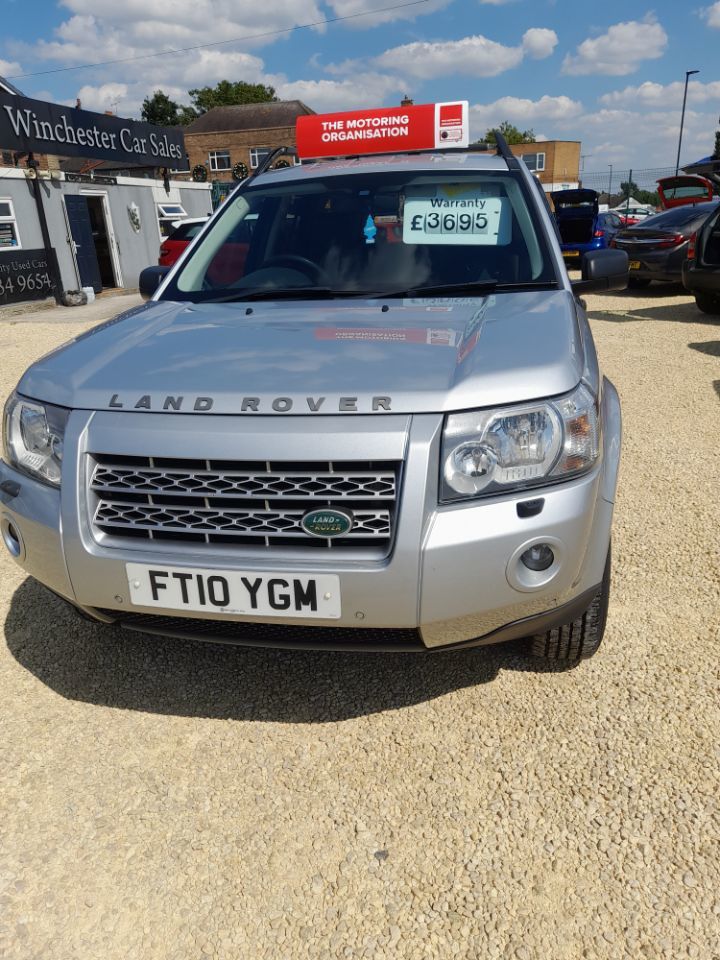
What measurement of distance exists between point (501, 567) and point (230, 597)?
0.70m

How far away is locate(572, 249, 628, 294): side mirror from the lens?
334 cm

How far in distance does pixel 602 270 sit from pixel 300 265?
1.40 m

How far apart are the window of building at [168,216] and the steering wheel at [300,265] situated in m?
18.0

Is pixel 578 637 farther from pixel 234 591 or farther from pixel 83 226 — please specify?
pixel 83 226

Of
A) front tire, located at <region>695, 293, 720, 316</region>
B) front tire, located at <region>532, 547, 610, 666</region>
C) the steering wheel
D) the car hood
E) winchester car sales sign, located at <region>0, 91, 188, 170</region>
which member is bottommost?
front tire, located at <region>695, 293, 720, 316</region>

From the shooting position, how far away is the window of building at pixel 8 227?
14250 millimetres

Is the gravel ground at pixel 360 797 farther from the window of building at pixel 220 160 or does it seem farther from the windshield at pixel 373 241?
the window of building at pixel 220 160

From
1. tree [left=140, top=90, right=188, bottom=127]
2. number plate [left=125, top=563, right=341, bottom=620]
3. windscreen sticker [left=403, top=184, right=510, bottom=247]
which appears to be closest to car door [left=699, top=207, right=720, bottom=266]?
windscreen sticker [left=403, top=184, right=510, bottom=247]

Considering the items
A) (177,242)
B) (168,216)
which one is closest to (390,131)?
(177,242)

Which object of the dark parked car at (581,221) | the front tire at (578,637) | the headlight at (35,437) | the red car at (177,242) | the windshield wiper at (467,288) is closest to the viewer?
the headlight at (35,437)

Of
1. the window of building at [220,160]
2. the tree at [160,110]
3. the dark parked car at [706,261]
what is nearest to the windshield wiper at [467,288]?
the dark parked car at [706,261]

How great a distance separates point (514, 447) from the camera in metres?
1.86

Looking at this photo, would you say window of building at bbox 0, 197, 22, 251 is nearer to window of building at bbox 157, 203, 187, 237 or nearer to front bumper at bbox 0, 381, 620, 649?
window of building at bbox 157, 203, 187, 237

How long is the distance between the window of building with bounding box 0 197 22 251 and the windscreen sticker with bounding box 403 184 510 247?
13.7 meters
